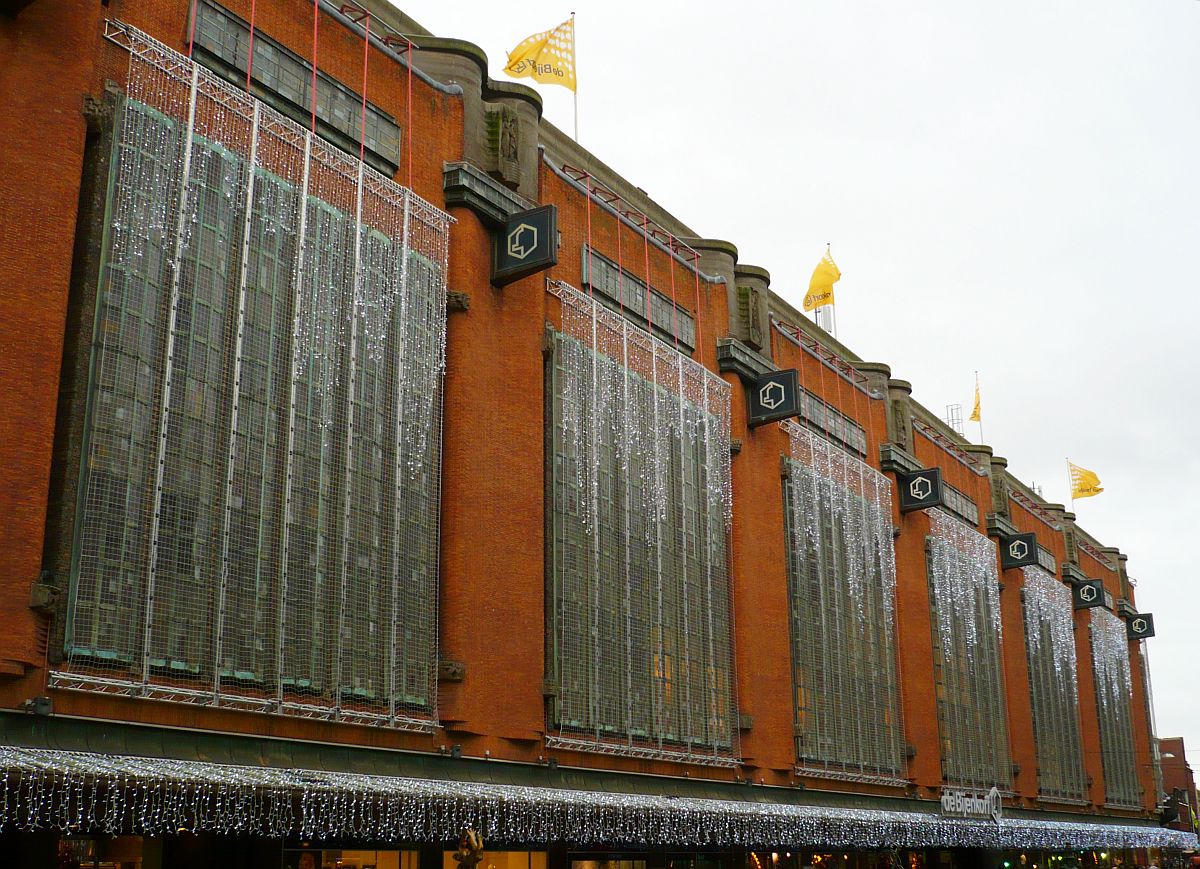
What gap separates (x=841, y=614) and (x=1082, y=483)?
45175 mm

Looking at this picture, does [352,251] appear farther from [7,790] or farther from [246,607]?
[7,790]

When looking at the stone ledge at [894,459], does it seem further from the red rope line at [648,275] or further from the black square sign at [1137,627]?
the black square sign at [1137,627]

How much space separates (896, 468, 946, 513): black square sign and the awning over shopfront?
65.1 ft

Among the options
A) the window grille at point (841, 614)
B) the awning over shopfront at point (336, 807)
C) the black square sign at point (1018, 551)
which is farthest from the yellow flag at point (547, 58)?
the black square sign at point (1018, 551)

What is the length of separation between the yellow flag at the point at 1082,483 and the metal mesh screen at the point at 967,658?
26.1 m

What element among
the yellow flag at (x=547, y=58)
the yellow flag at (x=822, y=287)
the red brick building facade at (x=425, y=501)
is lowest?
the red brick building facade at (x=425, y=501)

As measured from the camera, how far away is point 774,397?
41.8 m

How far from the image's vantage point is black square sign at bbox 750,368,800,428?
135 ft

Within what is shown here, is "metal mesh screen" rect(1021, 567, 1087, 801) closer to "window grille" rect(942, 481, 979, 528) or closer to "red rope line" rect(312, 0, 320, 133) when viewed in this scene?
"window grille" rect(942, 481, 979, 528)

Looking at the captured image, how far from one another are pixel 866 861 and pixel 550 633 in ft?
73.4

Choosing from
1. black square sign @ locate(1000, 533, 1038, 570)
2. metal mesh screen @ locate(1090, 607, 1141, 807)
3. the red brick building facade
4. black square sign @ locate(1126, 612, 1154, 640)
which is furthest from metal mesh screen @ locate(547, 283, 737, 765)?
black square sign @ locate(1126, 612, 1154, 640)

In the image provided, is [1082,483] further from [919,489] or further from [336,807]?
[336,807]

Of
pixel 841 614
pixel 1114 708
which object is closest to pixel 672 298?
pixel 841 614

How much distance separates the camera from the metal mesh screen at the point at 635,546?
3177cm
